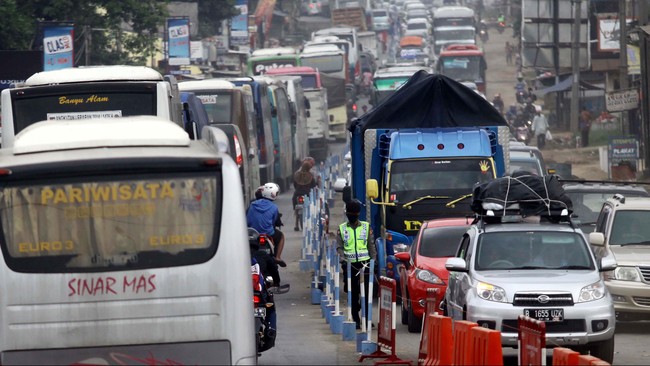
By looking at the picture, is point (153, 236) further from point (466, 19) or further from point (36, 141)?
point (466, 19)

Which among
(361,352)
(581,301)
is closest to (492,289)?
(581,301)

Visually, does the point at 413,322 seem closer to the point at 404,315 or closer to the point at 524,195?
the point at 404,315

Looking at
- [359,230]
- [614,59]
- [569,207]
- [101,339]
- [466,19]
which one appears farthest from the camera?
[466,19]

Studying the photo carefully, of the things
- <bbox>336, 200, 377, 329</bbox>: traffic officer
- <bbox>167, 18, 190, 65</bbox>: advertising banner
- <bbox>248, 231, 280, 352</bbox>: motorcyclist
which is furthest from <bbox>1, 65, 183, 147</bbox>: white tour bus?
<bbox>167, 18, 190, 65</bbox>: advertising banner

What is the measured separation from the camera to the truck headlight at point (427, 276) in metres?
18.2

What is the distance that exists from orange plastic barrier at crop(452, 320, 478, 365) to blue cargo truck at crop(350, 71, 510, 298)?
327 inches

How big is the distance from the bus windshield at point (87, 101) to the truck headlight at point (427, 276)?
13.3ft

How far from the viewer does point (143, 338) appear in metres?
9.95

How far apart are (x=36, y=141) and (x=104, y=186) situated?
0.74m

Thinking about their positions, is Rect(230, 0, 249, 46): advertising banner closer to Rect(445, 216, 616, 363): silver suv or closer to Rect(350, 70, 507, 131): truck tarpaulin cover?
Rect(350, 70, 507, 131): truck tarpaulin cover

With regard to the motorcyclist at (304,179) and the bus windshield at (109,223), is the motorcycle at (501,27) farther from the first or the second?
the bus windshield at (109,223)

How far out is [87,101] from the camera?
55.9 ft

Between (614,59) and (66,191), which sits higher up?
(66,191)

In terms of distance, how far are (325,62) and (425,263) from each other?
47717mm
